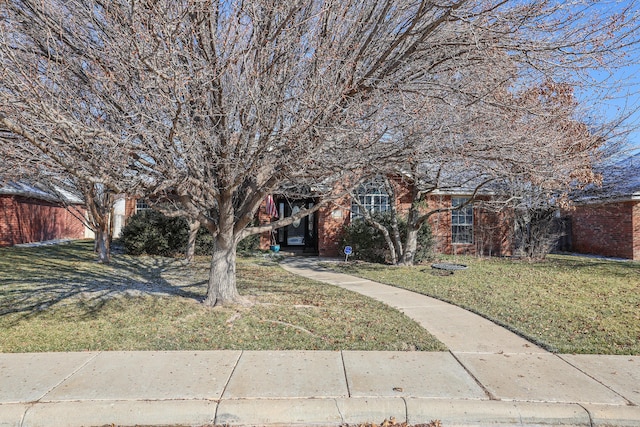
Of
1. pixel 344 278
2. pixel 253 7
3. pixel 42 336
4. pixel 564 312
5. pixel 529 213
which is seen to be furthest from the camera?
pixel 529 213

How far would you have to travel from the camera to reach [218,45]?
615 cm

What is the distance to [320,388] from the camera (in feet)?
14.5

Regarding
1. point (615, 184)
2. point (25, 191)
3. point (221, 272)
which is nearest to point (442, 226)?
point (615, 184)

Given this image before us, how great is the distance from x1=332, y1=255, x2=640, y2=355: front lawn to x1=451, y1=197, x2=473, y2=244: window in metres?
3.37

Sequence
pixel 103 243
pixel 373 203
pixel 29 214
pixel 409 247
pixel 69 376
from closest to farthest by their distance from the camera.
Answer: pixel 69 376
pixel 103 243
pixel 409 247
pixel 373 203
pixel 29 214

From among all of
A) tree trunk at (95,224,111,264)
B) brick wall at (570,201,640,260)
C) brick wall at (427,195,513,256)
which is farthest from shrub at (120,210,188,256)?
brick wall at (570,201,640,260)

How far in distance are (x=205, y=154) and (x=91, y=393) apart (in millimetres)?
3294

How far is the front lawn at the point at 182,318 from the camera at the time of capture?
588 centimetres

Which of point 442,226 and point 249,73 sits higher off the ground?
point 249,73

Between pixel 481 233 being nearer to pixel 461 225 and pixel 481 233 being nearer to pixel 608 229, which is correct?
pixel 461 225

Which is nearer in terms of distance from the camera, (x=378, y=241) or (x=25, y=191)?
(x=378, y=241)

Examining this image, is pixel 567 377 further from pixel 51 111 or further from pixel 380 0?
pixel 51 111

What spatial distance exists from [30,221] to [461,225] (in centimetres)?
2072

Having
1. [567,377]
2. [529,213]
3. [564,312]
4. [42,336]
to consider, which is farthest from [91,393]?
[529,213]
